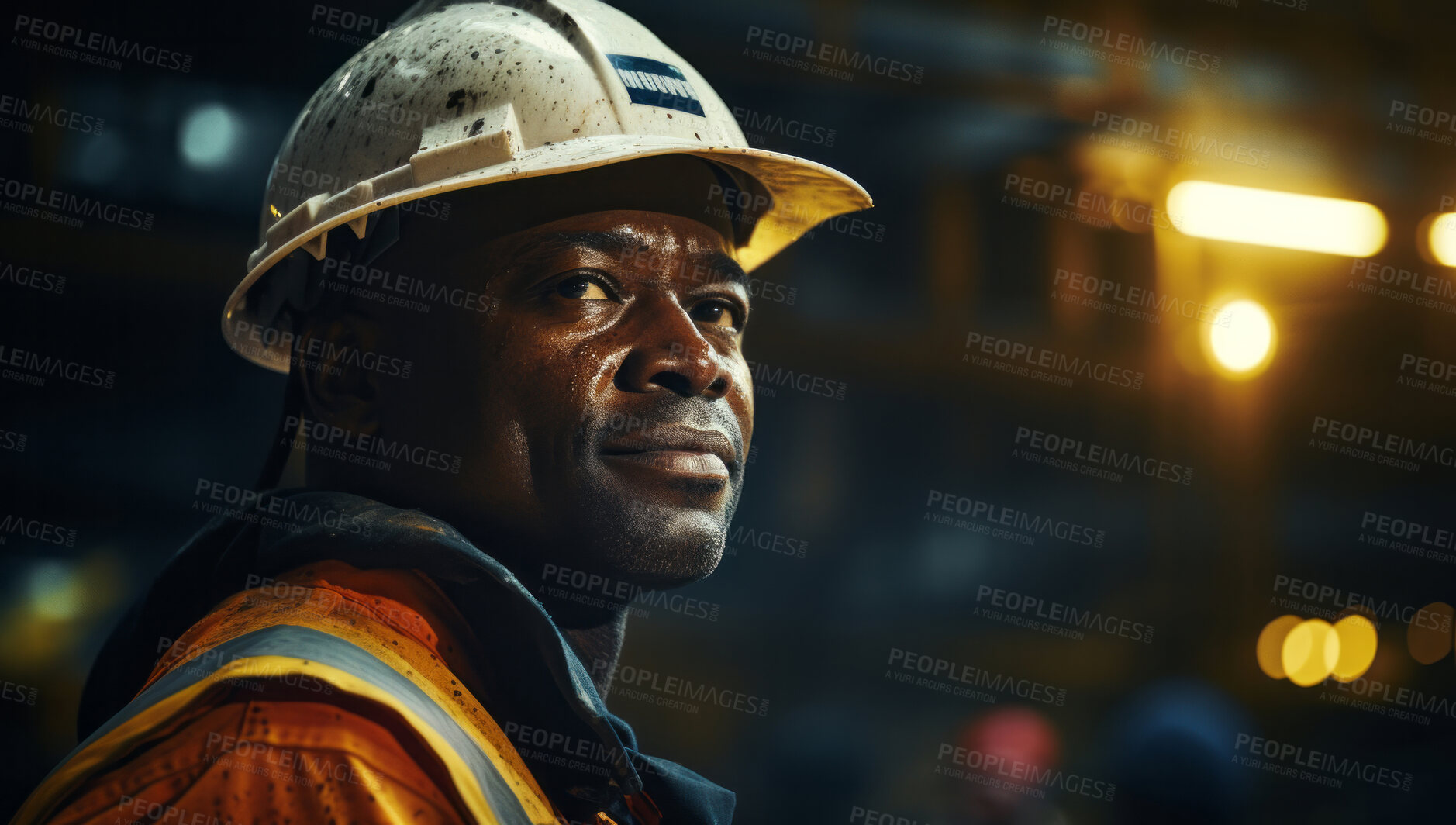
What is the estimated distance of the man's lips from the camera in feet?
6.31

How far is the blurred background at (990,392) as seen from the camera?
4.94 meters

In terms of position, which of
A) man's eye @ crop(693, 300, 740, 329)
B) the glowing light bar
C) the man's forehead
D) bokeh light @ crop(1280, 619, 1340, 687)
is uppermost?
the glowing light bar

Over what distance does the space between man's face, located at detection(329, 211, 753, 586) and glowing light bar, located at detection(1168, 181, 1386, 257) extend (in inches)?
187

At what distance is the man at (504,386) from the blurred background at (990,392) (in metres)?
3.01

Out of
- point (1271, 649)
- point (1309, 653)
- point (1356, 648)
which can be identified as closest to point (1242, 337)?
point (1271, 649)

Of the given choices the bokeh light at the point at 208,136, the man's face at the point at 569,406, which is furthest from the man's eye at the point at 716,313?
the bokeh light at the point at 208,136

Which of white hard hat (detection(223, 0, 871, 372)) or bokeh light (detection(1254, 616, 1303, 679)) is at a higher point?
white hard hat (detection(223, 0, 871, 372))

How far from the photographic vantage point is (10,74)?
14.6 feet

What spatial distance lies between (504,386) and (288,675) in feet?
2.62

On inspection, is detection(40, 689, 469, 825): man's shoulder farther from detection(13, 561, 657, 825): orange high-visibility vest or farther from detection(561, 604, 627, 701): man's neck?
detection(561, 604, 627, 701): man's neck

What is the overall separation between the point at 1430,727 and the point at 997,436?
11.3ft

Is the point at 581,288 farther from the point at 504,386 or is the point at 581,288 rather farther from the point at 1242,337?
the point at 1242,337

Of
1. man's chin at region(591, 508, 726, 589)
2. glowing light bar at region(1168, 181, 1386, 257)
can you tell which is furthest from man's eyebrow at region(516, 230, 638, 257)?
glowing light bar at region(1168, 181, 1386, 257)

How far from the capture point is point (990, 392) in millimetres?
6418
